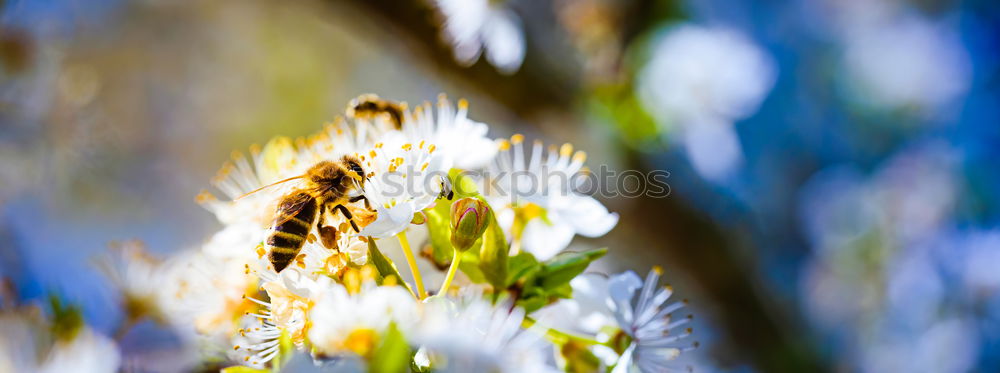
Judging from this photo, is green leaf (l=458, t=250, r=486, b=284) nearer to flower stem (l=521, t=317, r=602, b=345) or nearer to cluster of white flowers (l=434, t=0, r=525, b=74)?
flower stem (l=521, t=317, r=602, b=345)

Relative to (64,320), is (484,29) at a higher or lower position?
higher

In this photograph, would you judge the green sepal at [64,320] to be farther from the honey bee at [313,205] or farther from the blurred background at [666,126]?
the honey bee at [313,205]

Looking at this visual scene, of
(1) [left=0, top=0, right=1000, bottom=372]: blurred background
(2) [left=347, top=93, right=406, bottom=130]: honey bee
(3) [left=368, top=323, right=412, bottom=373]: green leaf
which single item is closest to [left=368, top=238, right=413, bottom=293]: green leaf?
(3) [left=368, top=323, right=412, bottom=373]: green leaf

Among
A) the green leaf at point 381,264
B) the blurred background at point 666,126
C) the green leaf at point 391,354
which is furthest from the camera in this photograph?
the blurred background at point 666,126

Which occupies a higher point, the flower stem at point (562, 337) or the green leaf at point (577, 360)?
the flower stem at point (562, 337)

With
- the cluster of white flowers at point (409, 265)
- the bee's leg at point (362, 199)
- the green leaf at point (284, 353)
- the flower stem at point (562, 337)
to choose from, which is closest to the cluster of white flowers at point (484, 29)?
the cluster of white flowers at point (409, 265)

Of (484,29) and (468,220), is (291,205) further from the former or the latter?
(484,29)

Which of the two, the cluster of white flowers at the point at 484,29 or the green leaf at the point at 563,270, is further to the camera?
the cluster of white flowers at the point at 484,29

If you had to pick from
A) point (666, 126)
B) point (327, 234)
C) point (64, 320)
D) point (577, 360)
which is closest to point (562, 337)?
point (577, 360)

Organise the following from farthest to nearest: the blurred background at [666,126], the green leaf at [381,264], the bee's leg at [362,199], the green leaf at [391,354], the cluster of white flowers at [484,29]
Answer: the blurred background at [666,126] < the cluster of white flowers at [484,29] < the bee's leg at [362,199] < the green leaf at [381,264] < the green leaf at [391,354]
